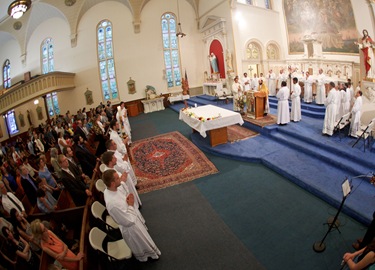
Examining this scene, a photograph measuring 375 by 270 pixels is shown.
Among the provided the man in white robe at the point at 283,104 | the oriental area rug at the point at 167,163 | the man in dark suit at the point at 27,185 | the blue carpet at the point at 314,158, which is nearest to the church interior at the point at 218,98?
the blue carpet at the point at 314,158

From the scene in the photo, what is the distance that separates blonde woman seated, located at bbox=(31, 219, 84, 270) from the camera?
8.46 ft

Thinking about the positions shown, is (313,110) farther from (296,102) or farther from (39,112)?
(39,112)

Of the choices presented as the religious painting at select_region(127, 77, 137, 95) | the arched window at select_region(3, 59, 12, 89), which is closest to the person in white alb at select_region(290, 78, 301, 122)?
the religious painting at select_region(127, 77, 137, 95)

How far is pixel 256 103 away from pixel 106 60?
→ 11.7m

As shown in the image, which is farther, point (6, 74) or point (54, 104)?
point (6, 74)

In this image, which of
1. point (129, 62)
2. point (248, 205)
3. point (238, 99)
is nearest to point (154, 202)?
point (248, 205)

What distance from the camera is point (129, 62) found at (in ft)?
52.6

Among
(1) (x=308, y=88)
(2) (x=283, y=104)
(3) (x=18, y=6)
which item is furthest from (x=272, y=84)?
(3) (x=18, y=6)

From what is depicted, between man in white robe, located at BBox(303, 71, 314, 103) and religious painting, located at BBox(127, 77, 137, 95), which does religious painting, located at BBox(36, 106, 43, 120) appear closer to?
religious painting, located at BBox(127, 77, 137, 95)

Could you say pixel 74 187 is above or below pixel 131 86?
below

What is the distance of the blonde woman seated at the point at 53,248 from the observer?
258 centimetres

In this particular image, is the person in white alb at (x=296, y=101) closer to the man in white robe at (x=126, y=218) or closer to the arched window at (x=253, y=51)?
the arched window at (x=253, y=51)

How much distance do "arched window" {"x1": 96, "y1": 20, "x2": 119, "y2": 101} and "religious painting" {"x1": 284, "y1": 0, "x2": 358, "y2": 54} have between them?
11519 millimetres

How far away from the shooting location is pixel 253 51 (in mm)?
13883
